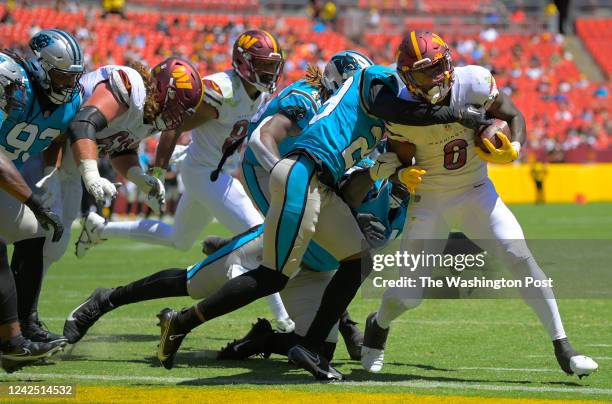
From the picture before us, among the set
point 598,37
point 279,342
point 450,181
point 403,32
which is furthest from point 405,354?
point 598,37

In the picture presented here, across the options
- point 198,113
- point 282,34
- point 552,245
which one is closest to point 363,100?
point 198,113

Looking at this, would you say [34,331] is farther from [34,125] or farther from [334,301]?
[334,301]

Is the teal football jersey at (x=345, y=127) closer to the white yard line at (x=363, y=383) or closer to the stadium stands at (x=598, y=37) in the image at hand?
the white yard line at (x=363, y=383)

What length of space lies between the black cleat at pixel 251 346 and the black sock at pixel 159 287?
48 centimetres

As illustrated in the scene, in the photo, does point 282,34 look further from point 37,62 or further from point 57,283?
point 37,62

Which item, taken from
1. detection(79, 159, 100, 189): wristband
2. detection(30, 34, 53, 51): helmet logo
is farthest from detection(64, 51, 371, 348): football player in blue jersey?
detection(30, 34, 53, 51): helmet logo

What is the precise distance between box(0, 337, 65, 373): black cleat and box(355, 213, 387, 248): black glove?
Result: 1.78 meters

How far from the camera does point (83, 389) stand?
4.59 meters

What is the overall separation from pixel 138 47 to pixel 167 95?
18714mm

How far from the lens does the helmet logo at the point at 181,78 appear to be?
5.91 meters

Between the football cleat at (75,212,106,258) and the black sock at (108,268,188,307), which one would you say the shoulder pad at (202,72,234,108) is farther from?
the black sock at (108,268,188,307)

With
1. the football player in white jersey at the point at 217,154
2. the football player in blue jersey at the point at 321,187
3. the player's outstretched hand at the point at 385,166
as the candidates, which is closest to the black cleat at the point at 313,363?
the football player in blue jersey at the point at 321,187

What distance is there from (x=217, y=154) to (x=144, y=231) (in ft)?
2.64

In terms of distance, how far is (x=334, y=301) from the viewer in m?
4.98
